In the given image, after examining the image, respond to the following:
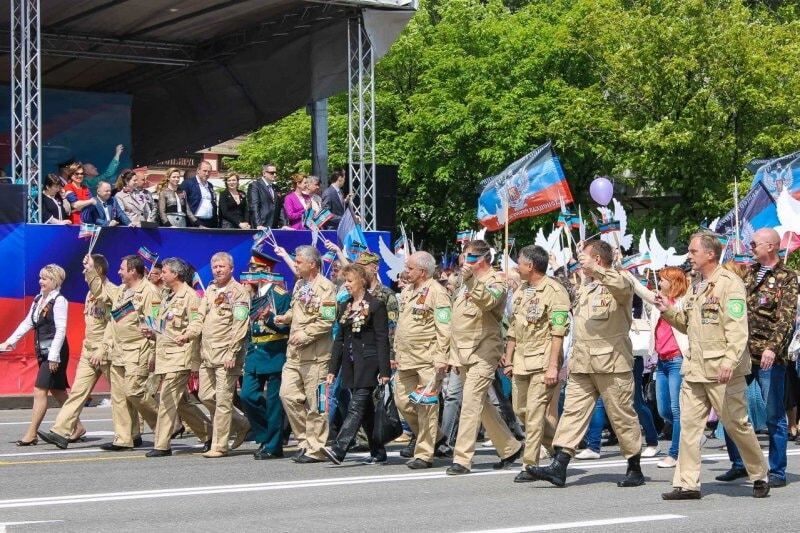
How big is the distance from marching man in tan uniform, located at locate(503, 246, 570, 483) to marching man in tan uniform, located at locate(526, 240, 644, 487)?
0.32 meters

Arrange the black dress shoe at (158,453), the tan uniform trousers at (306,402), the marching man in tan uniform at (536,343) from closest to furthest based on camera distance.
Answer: the marching man in tan uniform at (536,343)
the tan uniform trousers at (306,402)
the black dress shoe at (158,453)

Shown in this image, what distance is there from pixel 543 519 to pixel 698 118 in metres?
26.5

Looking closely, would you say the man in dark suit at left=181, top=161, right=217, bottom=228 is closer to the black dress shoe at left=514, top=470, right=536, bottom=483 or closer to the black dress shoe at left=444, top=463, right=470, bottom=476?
the black dress shoe at left=444, top=463, right=470, bottom=476

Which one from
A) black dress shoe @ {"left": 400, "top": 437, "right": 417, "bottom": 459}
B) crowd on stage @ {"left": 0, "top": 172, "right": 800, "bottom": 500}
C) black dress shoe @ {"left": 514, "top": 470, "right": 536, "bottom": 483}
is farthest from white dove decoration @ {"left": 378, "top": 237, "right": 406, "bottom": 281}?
black dress shoe @ {"left": 514, "top": 470, "right": 536, "bottom": 483}

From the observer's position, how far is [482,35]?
136ft

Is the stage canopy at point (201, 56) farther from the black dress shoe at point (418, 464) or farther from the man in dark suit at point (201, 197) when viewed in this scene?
the black dress shoe at point (418, 464)

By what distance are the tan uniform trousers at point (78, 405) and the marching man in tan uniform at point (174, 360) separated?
734 millimetres

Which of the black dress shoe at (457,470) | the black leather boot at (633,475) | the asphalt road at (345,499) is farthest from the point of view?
the black dress shoe at (457,470)

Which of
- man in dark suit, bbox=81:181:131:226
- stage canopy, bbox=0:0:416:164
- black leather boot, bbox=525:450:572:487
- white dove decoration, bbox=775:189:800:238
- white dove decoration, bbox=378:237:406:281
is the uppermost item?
stage canopy, bbox=0:0:416:164

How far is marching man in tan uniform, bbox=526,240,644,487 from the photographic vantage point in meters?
10.4

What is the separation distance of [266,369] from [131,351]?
1.69 m

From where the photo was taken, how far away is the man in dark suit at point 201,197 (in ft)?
67.9

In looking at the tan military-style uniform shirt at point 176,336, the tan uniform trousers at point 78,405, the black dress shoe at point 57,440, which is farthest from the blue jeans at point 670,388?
the black dress shoe at point 57,440

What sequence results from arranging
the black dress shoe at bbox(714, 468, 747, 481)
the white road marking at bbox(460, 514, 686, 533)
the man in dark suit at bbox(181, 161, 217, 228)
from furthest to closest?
the man in dark suit at bbox(181, 161, 217, 228)
the black dress shoe at bbox(714, 468, 747, 481)
the white road marking at bbox(460, 514, 686, 533)
